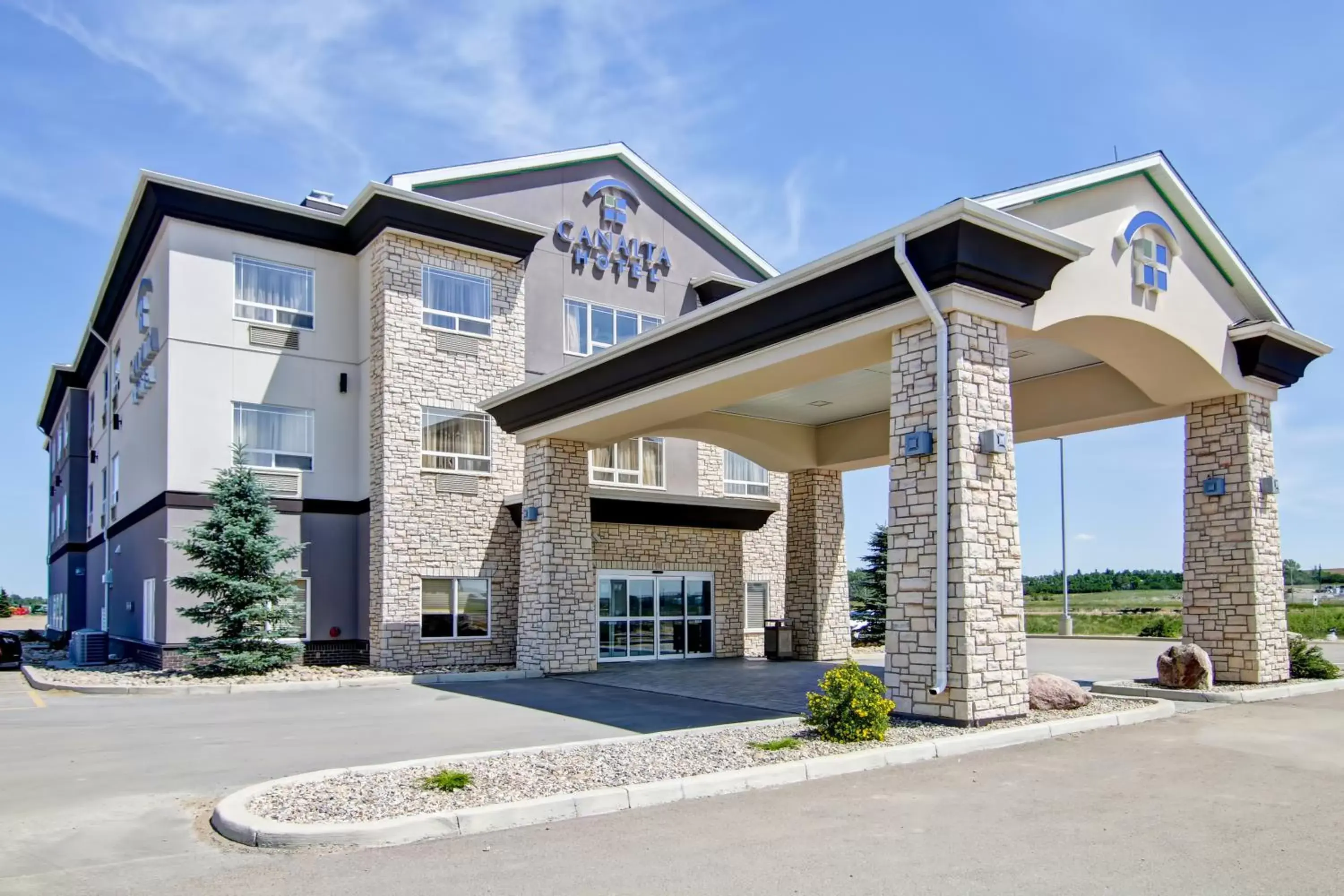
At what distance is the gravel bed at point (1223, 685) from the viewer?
600 inches

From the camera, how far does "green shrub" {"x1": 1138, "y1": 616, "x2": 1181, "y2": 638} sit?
111 ft

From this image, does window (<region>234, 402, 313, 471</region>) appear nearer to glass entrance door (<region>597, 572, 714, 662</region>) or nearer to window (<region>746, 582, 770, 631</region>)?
glass entrance door (<region>597, 572, 714, 662</region>)

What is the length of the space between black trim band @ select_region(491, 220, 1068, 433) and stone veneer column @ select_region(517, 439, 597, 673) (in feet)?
11.6

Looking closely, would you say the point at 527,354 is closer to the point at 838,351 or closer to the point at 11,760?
the point at 838,351

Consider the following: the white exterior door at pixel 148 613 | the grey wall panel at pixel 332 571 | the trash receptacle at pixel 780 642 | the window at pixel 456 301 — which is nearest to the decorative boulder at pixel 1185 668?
the trash receptacle at pixel 780 642

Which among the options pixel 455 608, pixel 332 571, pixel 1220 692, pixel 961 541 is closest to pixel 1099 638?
pixel 1220 692

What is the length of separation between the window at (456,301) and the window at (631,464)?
4029mm

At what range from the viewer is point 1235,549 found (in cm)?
1636

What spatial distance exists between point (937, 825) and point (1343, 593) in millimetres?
84052

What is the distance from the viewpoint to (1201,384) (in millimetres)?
16250

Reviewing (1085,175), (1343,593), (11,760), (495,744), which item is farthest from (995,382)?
(1343,593)

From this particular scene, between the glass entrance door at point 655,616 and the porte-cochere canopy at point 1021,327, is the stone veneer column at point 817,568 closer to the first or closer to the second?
the glass entrance door at point 655,616

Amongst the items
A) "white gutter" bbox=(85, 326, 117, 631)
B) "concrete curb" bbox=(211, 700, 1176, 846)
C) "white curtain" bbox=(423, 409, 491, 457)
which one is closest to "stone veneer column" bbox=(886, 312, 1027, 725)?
"concrete curb" bbox=(211, 700, 1176, 846)

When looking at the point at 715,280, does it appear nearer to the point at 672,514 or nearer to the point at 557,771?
the point at 672,514
